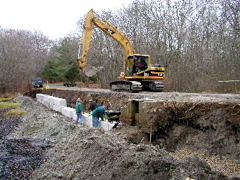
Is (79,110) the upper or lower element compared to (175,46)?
lower

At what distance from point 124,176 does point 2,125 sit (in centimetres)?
1009

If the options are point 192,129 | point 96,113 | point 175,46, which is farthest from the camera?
point 175,46

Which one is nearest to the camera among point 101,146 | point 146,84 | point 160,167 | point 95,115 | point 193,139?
point 160,167

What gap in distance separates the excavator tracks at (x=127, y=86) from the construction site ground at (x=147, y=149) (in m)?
5.32

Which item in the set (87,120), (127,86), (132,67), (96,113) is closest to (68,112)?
(87,120)

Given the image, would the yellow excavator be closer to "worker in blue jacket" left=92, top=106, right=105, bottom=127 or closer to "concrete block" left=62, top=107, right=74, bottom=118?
"concrete block" left=62, top=107, right=74, bottom=118

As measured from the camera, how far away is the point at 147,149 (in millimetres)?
5383

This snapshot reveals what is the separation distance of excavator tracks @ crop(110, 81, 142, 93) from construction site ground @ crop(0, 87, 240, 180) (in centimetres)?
532

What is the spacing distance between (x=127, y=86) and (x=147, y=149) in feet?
31.0

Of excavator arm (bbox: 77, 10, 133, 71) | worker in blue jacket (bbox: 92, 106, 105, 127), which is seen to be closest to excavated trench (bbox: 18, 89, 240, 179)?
worker in blue jacket (bbox: 92, 106, 105, 127)

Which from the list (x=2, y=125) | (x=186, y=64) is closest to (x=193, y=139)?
(x=2, y=125)

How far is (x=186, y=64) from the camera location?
1956cm

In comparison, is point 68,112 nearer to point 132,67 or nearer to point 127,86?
point 127,86

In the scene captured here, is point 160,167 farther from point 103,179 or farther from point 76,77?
point 76,77
